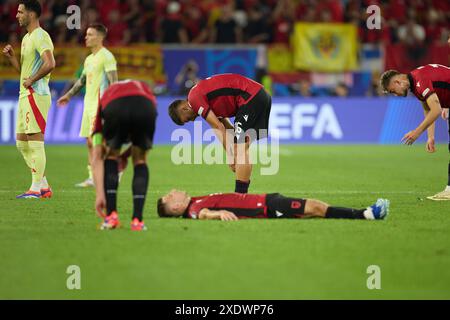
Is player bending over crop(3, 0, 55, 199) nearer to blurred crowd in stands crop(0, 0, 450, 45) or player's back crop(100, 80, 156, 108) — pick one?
player's back crop(100, 80, 156, 108)

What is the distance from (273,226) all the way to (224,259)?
187 cm

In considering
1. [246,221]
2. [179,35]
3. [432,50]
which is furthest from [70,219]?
[432,50]

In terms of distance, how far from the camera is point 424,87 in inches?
425

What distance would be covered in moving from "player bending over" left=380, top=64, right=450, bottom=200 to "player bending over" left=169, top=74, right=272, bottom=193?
1.59 m

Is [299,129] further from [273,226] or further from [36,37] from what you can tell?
[273,226]

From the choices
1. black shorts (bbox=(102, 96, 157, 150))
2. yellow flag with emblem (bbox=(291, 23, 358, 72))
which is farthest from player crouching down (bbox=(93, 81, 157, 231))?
yellow flag with emblem (bbox=(291, 23, 358, 72))

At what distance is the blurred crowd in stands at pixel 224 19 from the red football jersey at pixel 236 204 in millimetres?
14804

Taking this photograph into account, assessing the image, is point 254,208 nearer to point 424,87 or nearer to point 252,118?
point 252,118

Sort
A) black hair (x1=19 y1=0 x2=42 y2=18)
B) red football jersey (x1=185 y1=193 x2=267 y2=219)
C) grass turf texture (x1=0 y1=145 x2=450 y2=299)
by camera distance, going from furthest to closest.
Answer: black hair (x1=19 y1=0 x2=42 y2=18), red football jersey (x1=185 y1=193 x2=267 y2=219), grass turf texture (x1=0 y1=145 x2=450 y2=299)

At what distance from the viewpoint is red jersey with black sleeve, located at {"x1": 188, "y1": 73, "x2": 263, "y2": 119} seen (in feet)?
34.9

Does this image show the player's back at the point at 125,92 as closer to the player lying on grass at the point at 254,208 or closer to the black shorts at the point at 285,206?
the player lying on grass at the point at 254,208

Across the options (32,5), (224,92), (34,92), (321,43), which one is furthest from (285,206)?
(321,43)

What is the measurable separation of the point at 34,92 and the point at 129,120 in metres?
4.20

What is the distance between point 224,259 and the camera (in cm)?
727
